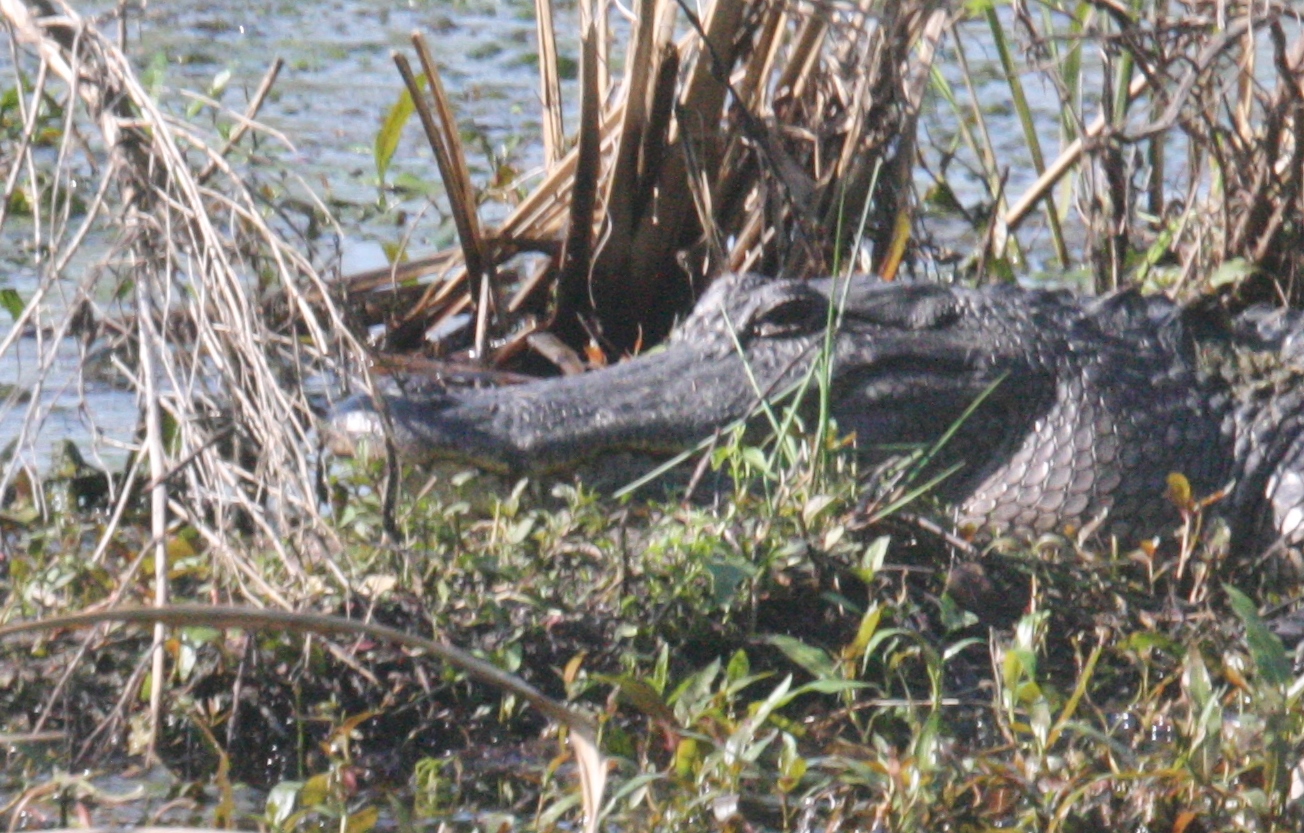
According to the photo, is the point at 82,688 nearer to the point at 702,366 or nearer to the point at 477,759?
the point at 477,759

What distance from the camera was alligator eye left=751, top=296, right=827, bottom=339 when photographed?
12.9 ft

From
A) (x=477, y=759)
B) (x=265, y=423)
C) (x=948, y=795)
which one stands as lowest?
(x=477, y=759)

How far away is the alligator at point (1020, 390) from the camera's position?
3.85 metres

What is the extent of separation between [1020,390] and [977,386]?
0.32 feet

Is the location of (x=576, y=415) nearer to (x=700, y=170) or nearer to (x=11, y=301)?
(x=700, y=170)

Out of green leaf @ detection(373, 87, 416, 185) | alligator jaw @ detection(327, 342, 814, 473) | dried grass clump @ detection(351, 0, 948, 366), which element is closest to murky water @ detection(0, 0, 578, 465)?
green leaf @ detection(373, 87, 416, 185)

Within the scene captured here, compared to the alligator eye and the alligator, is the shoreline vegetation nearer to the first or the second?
the alligator

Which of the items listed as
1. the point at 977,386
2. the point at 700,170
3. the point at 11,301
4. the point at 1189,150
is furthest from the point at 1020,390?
the point at 11,301

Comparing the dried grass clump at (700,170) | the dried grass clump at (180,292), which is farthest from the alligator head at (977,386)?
the dried grass clump at (180,292)

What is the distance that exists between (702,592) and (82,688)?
3.14ft

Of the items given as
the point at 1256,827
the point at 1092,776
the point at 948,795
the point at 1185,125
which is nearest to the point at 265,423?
the point at 948,795

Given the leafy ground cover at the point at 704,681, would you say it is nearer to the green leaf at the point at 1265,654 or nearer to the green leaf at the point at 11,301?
the green leaf at the point at 1265,654

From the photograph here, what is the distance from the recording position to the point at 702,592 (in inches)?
119

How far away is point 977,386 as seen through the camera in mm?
3988
